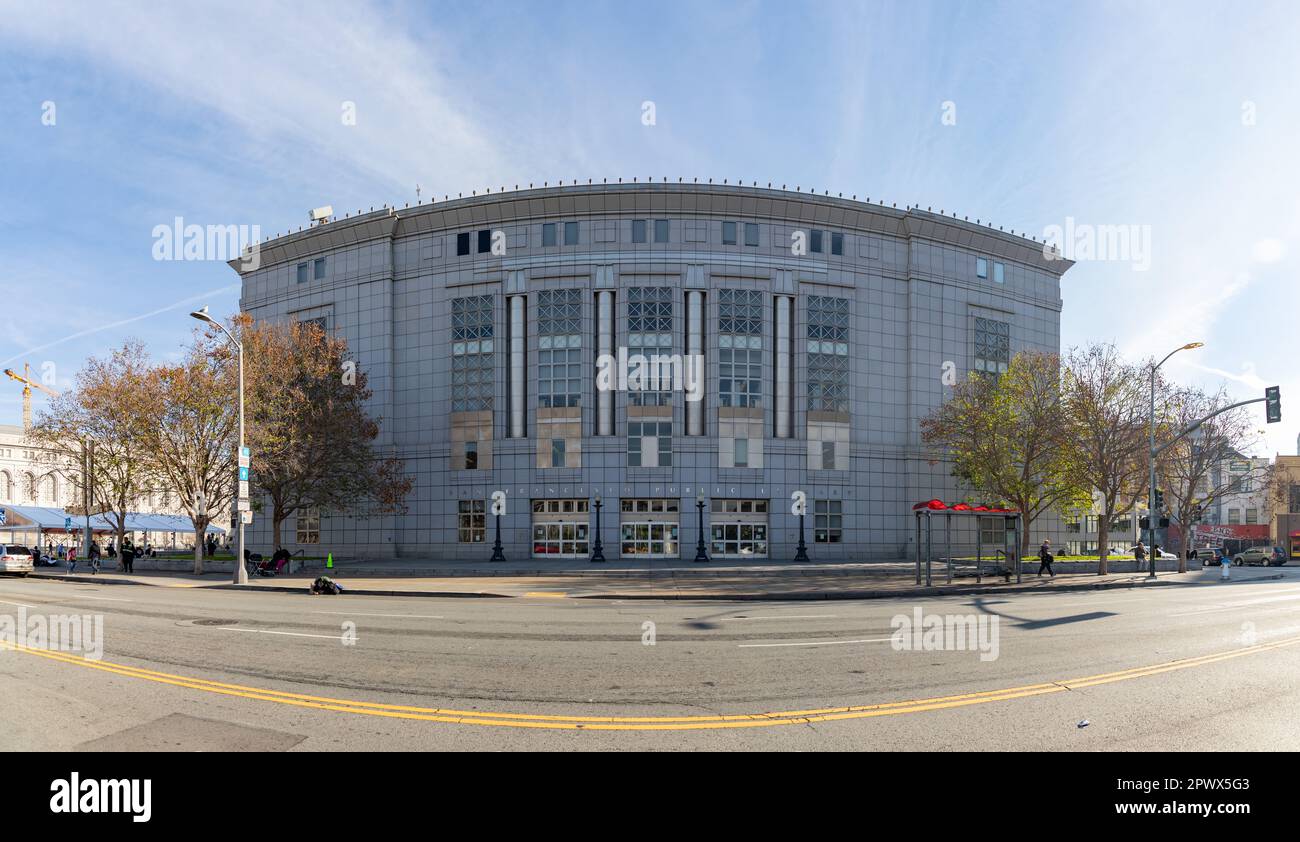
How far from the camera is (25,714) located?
23.2ft

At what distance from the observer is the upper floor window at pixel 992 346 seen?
159 feet

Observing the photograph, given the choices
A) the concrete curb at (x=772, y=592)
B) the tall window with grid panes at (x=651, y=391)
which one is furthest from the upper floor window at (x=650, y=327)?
the concrete curb at (x=772, y=592)

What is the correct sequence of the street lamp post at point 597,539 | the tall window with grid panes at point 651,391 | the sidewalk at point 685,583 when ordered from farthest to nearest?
1. the tall window with grid panes at point 651,391
2. the street lamp post at point 597,539
3. the sidewalk at point 685,583

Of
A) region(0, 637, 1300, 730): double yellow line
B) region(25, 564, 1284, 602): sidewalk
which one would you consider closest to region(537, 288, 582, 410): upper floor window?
region(25, 564, 1284, 602): sidewalk

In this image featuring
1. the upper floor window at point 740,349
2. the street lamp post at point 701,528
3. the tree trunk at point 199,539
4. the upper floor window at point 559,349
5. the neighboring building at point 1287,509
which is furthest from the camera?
the neighboring building at point 1287,509

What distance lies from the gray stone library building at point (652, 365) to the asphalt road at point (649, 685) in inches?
1078

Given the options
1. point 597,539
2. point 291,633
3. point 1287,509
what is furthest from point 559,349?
point 1287,509

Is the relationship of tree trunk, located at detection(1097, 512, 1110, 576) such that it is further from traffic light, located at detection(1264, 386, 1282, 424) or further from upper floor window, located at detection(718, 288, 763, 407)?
upper floor window, located at detection(718, 288, 763, 407)

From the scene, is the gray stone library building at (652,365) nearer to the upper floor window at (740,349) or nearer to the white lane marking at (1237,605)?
the upper floor window at (740,349)

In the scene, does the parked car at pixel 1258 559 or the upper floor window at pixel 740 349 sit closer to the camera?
the upper floor window at pixel 740 349

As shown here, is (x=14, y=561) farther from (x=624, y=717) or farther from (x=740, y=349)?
(x=624, y=717)

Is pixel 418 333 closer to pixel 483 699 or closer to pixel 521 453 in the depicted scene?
pixel 521 453

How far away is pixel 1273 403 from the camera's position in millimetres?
25766

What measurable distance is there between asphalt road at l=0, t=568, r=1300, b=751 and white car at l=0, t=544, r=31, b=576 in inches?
1243
